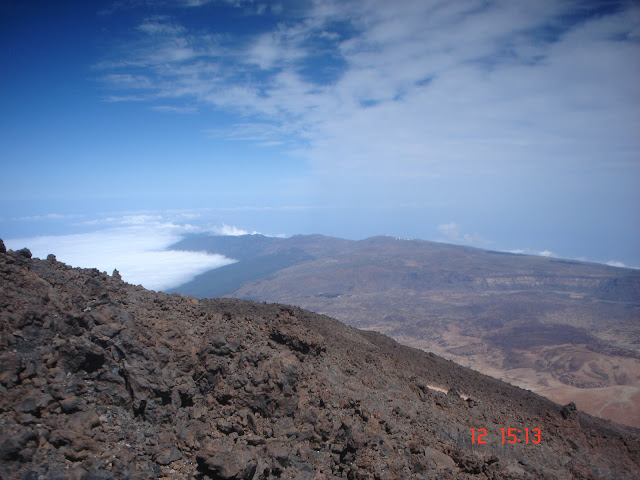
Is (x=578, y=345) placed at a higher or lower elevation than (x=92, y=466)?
lower

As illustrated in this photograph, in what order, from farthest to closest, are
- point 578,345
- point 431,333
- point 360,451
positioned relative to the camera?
1. point 431,333
2. point 578,345
3. point 360,451

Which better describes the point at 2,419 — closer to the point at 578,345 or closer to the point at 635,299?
the point at 578,345

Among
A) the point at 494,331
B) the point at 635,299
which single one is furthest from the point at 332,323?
the point at 635,299
